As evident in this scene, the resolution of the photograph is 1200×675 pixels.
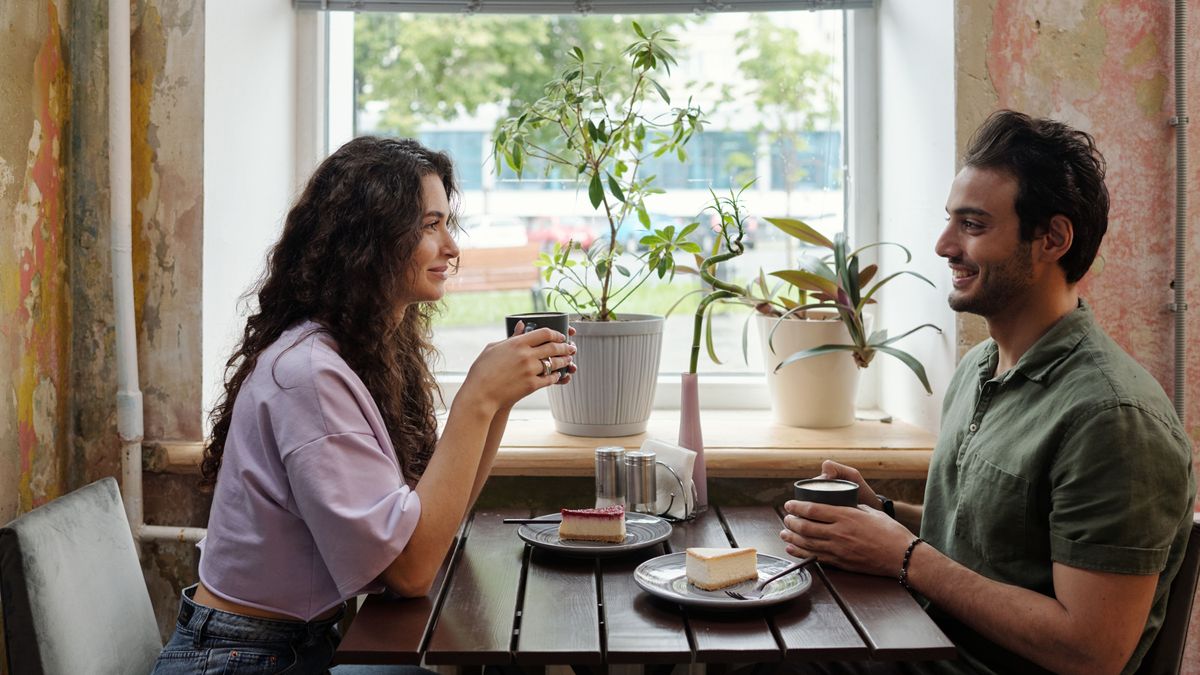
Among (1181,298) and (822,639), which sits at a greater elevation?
(1181,298)

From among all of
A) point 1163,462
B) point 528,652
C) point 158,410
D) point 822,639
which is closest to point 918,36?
point 1163,462

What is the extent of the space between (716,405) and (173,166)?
1460 millimetres

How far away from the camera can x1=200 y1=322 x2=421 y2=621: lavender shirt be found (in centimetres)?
137

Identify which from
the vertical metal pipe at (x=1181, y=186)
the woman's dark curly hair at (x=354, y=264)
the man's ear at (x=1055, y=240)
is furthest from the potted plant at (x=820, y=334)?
the woman's dark curly hair at (x=354, y=264)

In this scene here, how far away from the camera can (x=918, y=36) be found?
2.41 metres

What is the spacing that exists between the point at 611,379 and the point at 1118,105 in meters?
1.23

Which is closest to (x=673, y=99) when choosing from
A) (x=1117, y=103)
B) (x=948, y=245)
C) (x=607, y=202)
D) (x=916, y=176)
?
(x=607, y=202)

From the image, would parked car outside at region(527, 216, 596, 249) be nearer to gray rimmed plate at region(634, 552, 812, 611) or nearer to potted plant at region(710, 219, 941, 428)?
potted plant at region(710, 219, 941, 428)

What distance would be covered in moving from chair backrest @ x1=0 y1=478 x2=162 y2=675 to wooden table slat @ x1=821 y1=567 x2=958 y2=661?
1.16m

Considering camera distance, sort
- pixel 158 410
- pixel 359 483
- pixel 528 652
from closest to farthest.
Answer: pixel 528 652, pixel 359 483, pixel 158 410

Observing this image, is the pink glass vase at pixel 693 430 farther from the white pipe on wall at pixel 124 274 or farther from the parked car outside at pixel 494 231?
the white pipe on wall at pixel 124 274

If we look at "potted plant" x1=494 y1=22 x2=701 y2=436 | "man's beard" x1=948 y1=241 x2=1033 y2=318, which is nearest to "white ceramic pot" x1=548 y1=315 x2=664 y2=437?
"potted plant" x1=494 y1=22 x2=701 y2=436

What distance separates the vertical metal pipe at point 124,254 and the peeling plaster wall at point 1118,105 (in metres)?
1.76

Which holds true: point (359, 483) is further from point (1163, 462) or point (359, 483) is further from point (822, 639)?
point (1163, 462)
